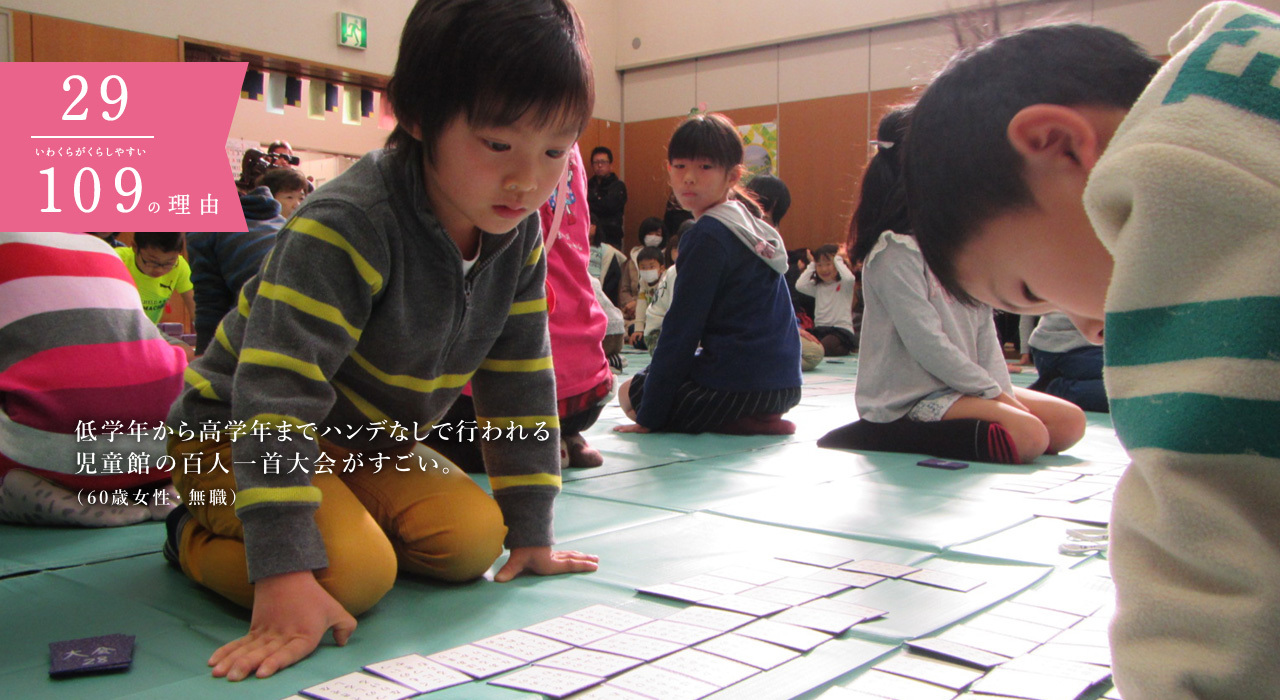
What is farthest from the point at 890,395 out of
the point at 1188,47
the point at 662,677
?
the point at 1188,47

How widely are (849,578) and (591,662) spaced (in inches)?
17.7

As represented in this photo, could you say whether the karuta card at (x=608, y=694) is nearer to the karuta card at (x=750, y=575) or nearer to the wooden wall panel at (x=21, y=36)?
the karuta card at (x=750, y=575)

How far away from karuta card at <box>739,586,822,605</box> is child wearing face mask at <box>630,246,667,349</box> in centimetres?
504

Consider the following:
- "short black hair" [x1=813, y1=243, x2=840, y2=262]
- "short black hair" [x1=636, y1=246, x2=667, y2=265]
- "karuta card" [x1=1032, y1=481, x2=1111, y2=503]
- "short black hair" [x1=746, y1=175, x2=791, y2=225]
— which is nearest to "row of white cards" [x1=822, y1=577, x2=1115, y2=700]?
"karuta card" [x1=1032, y1=481, x2=1111, y2=503]

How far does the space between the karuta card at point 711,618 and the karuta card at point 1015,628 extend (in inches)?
10.5

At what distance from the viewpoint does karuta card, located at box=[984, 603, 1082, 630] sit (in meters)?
1.10

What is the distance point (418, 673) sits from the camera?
0.94 meters

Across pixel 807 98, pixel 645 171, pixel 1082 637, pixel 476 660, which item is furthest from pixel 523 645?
pixel 645 171

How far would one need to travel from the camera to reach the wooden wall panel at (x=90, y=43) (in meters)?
5.13

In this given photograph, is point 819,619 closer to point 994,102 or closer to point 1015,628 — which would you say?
point 1015,628

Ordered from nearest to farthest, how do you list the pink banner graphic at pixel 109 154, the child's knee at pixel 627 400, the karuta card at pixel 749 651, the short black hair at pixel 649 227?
the karuta card at pixel 749 651
the child's knee at pixel 627 400
the pink banner graphic at pixel 109 154
the short black hair at pixel 649 227

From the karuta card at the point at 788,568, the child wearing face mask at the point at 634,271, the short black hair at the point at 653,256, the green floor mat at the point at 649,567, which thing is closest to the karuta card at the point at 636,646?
the green floor mat at the point at 649,567

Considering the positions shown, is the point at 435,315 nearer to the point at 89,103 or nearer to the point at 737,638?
the point at 737,638

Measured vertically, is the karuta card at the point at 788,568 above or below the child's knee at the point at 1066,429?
below
